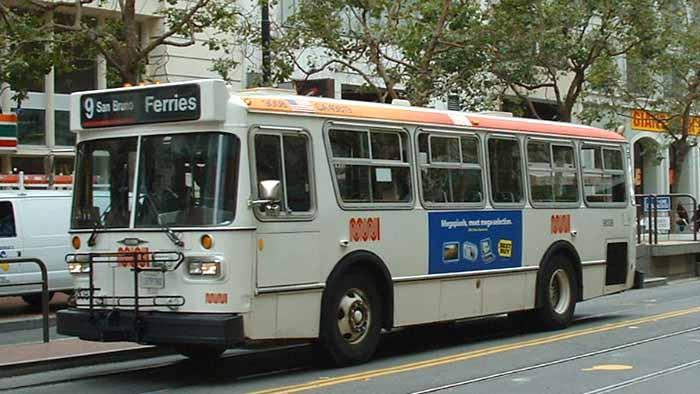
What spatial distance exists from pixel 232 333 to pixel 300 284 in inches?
44.2

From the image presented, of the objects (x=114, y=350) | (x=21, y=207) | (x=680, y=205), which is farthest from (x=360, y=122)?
(x=680, y=205)

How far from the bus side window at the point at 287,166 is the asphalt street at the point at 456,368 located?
1859 mm

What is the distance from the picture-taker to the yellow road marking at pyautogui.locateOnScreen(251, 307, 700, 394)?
33.7 feet

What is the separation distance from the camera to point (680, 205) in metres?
27.9

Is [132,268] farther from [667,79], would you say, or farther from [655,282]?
[667,79]

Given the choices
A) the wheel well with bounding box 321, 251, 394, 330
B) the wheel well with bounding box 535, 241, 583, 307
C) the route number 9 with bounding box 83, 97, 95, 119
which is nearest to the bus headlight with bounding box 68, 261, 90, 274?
the route number 9 with bounding box 83, 97, 95, 119

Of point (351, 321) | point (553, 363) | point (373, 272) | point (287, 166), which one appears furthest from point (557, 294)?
point (287, 166)

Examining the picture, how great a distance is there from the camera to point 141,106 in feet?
35.7

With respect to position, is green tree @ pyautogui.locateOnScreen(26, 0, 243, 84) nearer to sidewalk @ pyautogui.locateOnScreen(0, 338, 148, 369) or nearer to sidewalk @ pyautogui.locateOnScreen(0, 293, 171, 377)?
sidewalk @ pyautogui.locateOnScreen(0, 293, 171, 377)

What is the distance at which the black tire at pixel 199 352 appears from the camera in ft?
39.5

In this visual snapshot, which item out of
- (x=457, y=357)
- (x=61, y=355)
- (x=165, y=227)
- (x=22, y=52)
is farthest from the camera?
(x=22, y=52)

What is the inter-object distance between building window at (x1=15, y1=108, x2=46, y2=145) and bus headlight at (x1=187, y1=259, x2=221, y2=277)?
13177mm

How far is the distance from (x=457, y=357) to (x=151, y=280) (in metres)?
3.92

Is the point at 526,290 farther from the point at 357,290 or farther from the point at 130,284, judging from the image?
the point at 130,284
